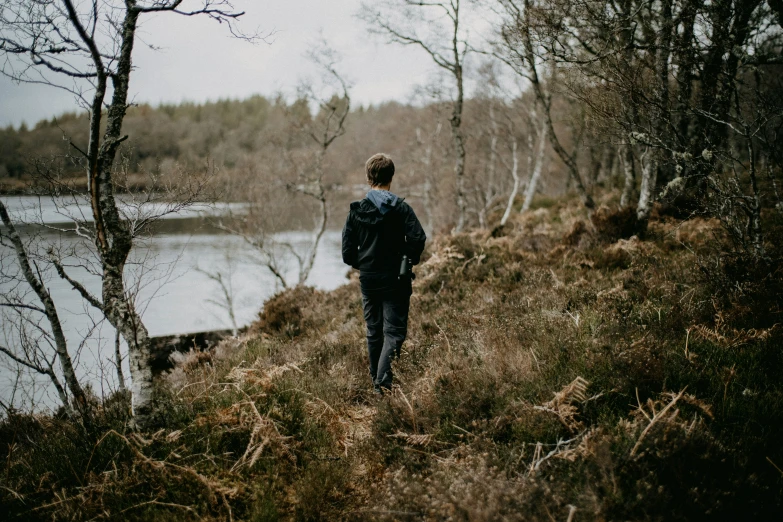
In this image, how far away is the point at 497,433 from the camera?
2.92m

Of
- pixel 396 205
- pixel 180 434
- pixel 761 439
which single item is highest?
pixel 396 205

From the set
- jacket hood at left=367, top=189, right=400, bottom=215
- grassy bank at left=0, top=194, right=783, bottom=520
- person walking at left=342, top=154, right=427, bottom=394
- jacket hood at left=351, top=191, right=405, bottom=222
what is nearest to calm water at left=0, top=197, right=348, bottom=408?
grassy bank at left=0, top=194, right=783, bottom=520

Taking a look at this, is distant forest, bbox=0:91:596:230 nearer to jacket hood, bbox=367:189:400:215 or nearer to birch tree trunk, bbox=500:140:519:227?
birch tree trunk, bbox=500:140:519:227

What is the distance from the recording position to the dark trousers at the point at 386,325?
3889mm

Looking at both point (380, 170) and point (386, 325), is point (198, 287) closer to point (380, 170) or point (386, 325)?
point (386, 325)

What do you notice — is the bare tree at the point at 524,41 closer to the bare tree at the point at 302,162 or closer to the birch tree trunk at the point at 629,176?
the birch tree trunk at the point at 629,176

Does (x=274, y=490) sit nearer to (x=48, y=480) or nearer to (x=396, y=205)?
(x=48, y=480)

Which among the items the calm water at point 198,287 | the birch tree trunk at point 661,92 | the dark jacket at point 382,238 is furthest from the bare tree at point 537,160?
the dark jacket at point 382,238

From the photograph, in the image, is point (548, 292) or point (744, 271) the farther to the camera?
point (548, 292)

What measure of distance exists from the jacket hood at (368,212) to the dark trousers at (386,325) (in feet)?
2.29

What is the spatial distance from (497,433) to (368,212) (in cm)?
212

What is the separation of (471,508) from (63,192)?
18.1 feet

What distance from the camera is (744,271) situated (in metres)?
4.49

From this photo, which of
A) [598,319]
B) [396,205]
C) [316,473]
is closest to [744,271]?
[598,319]
